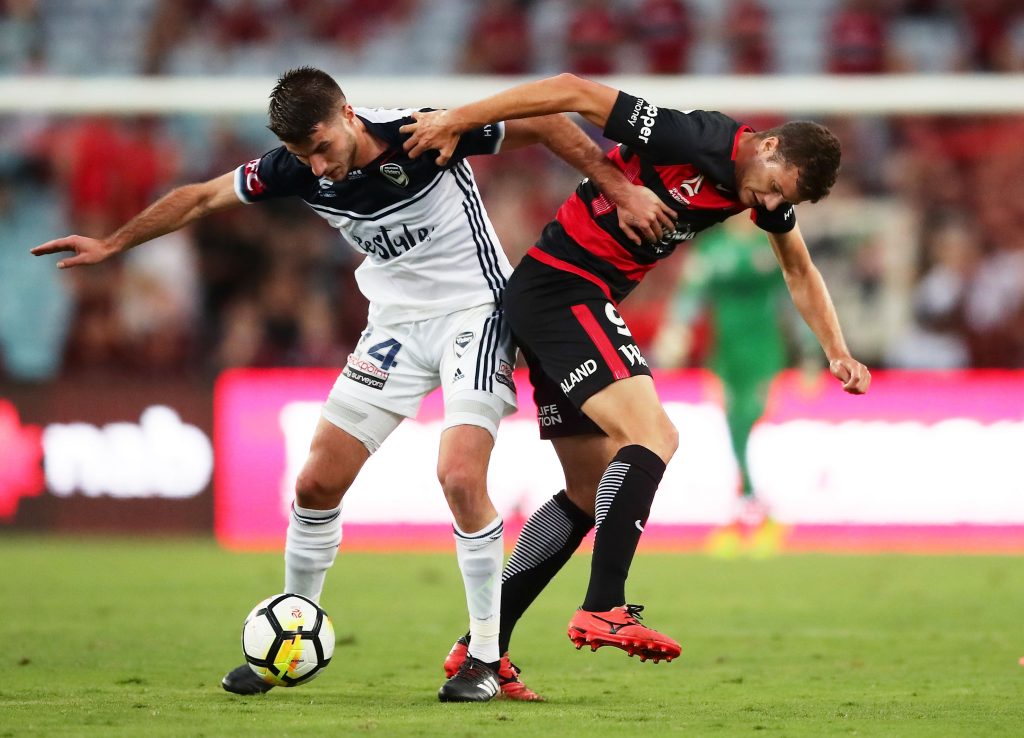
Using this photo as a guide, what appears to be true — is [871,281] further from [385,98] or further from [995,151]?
[385,98]

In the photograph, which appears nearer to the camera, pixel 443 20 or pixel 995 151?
pixel 995 151

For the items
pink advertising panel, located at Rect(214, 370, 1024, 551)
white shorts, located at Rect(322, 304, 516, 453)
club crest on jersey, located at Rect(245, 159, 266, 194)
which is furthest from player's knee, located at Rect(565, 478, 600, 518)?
pink advertising panel, located at Rect(214, 370, 1024, 551)

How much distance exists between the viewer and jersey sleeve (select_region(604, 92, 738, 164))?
529cm

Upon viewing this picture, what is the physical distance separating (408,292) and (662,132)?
1.15m

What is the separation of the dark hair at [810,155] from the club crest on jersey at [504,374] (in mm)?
1209

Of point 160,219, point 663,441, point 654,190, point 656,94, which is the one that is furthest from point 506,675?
point 656,94

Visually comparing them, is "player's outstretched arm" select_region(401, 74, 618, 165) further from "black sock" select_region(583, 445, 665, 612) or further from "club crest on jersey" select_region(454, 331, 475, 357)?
"black sock" select_region(583, 445, 665, 612)

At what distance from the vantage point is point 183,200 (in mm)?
5691

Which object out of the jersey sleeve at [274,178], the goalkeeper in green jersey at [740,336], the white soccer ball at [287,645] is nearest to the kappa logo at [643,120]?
the jersey sleeve at [274,178]

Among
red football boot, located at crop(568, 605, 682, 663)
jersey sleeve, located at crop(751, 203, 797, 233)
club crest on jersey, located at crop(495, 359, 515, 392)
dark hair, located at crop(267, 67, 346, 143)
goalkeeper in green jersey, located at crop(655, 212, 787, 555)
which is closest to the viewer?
red football boot, located at crop(568, 605, 682, 663)

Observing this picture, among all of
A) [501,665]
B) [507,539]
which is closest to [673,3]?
[507,539]

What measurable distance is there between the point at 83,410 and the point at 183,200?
6.87 meters

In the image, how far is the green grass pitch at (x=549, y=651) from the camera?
15.8 feet

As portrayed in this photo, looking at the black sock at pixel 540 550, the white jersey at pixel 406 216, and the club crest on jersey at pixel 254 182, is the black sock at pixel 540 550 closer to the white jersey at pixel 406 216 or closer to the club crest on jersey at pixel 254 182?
the white jersey at pixel 406 216
